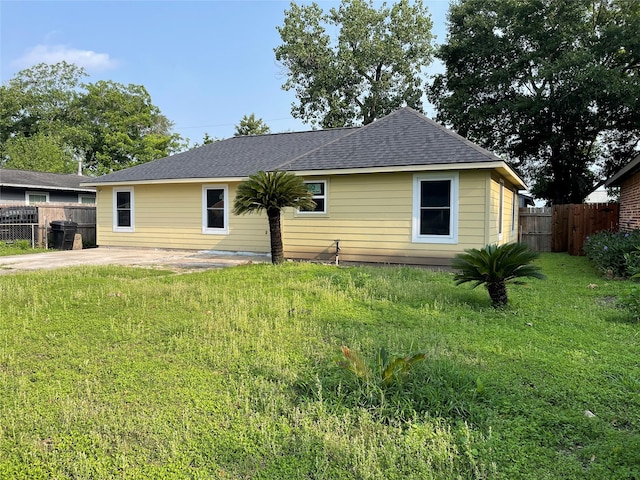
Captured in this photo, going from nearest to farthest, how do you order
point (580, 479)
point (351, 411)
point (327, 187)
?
point (580, 479) → point (351, 411) → point (327, 187)

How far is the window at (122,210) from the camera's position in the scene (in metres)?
14.0

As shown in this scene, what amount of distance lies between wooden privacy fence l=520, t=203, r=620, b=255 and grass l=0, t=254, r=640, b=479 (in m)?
9.88

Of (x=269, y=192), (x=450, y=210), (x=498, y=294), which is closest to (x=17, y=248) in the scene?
(x=269, y=192)

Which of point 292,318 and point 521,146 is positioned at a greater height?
point 521,146

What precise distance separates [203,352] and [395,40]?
26.6m

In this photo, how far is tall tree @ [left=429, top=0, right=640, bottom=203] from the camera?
1834 cm

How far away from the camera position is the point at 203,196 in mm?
12812

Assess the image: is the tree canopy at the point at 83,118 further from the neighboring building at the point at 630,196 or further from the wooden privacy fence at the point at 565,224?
the neighboring building at the point at 630,196

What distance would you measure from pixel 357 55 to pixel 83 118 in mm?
25723

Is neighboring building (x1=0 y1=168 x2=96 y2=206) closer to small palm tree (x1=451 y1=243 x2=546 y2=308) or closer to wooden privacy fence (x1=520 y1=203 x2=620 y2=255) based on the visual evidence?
small palm tree (x1=451 y1=243 x2=546 y2=308)

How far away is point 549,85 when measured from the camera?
66.9 ft

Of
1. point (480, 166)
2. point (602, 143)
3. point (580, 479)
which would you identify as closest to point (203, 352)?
point (580, 479)

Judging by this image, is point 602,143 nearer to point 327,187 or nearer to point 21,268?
A: point 327,187

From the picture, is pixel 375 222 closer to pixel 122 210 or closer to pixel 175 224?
pixel 175 224
